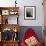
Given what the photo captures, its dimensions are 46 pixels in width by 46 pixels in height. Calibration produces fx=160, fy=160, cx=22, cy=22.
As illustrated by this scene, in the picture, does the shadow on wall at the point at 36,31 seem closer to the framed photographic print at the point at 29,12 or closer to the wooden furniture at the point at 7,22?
the wooden furniture at the point at 7,22

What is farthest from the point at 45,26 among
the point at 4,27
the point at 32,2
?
the point at 4,27

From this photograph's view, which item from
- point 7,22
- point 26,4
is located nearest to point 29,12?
point 26,4

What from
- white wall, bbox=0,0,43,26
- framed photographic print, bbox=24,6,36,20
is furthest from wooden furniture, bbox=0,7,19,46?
framed photographic print, bbox=24,6,36,20

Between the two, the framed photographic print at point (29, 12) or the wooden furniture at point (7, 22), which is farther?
the framed photographic print at point (29, 12)

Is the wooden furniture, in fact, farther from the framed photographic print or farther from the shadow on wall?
the framed photographic print

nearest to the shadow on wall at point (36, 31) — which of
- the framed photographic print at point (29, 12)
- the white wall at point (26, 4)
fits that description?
the white wall at point (26, 4)

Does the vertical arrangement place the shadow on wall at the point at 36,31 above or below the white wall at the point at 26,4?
below

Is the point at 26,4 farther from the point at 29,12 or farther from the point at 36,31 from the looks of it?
the point at 36,31

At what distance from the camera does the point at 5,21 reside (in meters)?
6.12

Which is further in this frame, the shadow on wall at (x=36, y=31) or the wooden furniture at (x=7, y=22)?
the shadow on wall at (x=36, y=31)

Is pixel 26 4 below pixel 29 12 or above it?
above

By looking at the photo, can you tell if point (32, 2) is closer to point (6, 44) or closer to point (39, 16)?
point (39, 16)

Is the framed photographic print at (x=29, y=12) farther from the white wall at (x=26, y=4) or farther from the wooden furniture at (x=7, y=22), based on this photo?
the wooden furniture at (x=7, y=22)

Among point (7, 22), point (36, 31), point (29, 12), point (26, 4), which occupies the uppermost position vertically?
point (26, 4)
